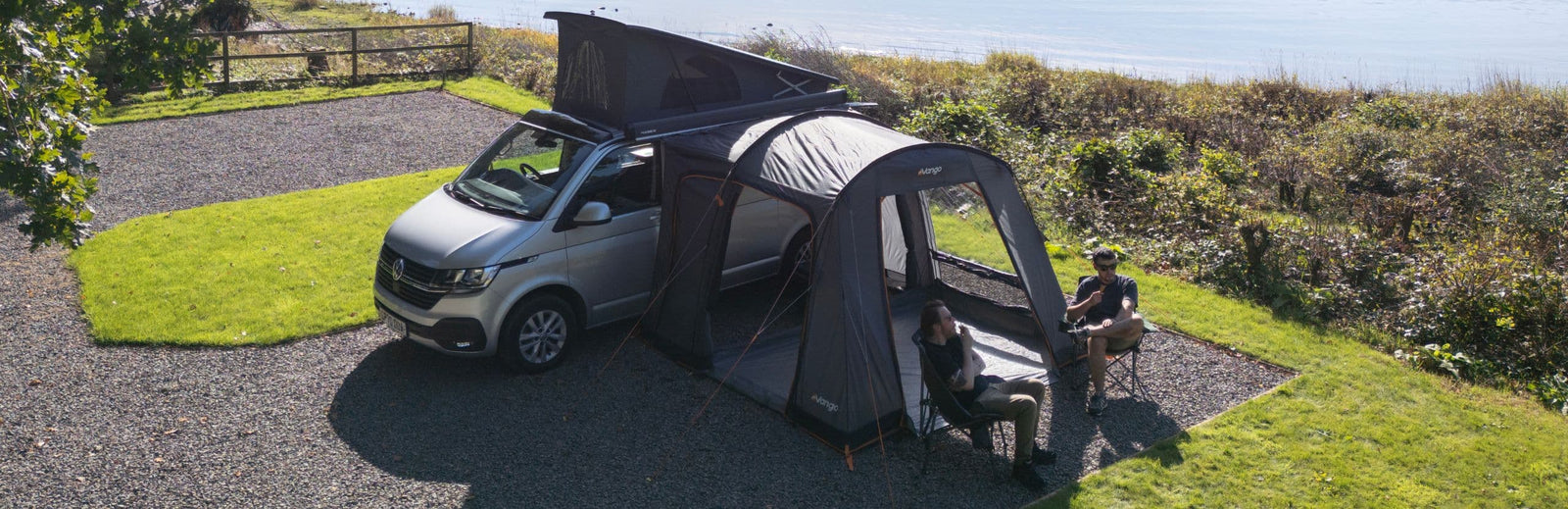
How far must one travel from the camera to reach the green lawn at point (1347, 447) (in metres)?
6.87

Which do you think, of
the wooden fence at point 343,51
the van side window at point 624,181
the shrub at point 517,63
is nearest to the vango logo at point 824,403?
the van side window at point 624,181

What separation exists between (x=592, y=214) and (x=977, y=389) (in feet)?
10.2

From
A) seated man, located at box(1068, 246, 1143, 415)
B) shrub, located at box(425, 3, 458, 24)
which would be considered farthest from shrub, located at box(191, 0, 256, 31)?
seated man, located at box(1068, 246, 1143, 415)

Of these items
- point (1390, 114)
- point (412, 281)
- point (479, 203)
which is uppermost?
point (1390, 114)

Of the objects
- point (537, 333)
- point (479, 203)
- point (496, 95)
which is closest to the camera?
point (537, 333)

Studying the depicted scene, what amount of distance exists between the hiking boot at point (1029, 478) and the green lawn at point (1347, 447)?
0.38 feet

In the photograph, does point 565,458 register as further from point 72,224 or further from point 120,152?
point 120,152

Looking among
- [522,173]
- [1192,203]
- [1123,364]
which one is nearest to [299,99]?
[522,173]

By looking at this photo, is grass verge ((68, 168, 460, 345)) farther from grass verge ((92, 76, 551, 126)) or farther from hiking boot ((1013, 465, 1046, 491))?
grass verge ((92, 76, 551, 126))

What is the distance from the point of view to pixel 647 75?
900 cm

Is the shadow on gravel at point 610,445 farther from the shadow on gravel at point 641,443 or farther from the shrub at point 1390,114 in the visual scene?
the shrub at point 1390,114

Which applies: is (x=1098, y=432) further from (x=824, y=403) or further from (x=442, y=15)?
(x=442, y=15)

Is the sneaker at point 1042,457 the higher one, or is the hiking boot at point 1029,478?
the sneaker at point 1042,457

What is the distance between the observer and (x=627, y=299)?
29.0 feet
